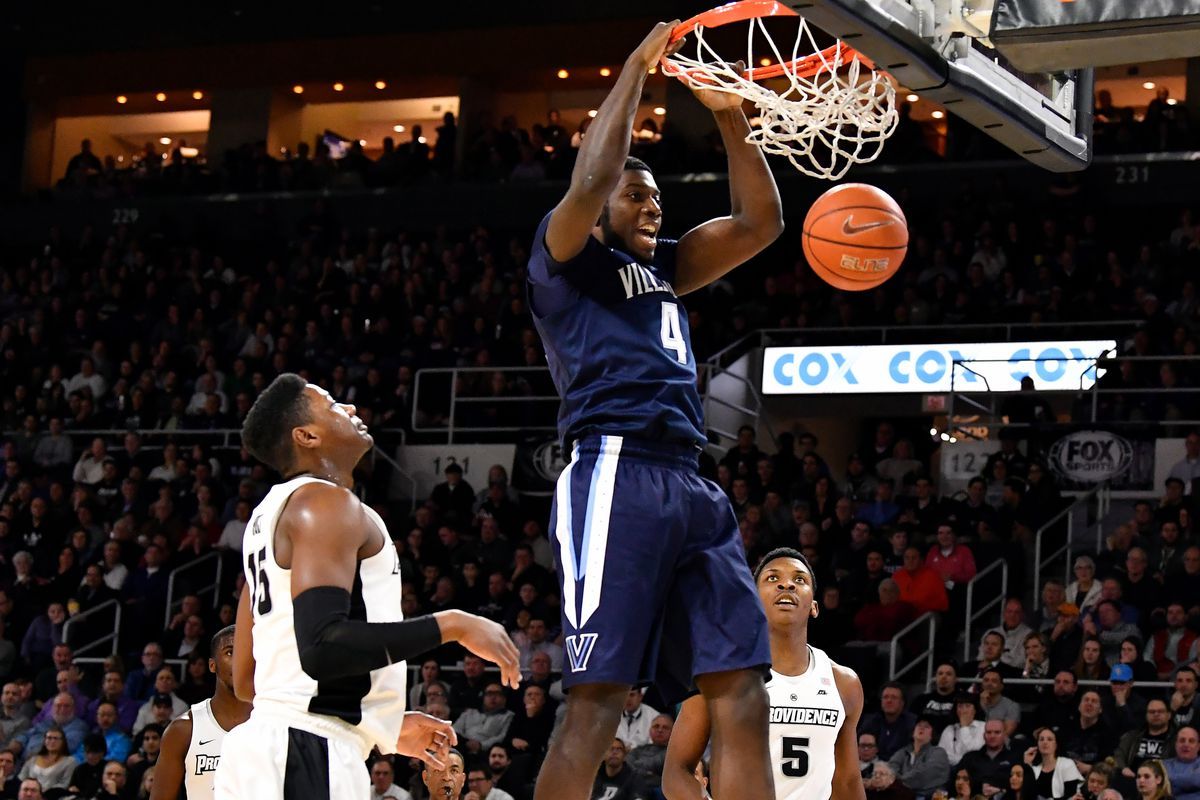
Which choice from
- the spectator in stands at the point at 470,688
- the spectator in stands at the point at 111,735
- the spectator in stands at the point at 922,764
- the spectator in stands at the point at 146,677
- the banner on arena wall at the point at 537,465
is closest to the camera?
the spectator in stands at the point at 922,764

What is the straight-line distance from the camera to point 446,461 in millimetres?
17547

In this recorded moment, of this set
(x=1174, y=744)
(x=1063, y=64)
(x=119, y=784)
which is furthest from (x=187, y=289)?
(x=1063, y=64)

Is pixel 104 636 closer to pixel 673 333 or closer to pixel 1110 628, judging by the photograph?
pixel 1110 628

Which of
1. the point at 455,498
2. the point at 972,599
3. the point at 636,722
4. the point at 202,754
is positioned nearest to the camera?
the point at 202,754

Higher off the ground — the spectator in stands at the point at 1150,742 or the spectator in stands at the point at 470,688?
the spectator in stands at the point at 1150,742

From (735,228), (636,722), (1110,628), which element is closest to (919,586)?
(1110,628)

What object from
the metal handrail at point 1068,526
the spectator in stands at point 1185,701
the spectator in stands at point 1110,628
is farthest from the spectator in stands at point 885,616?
the spectator in stands at point 1185,701

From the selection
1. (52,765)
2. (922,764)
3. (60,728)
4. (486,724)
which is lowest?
(52,765)

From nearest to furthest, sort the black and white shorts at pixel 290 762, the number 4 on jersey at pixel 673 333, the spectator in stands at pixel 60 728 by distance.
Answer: the black and white shorts at pixel 290 762 < the number 4 on jersey at pixel 673 333 < the spectator in stands at pixel 60 728

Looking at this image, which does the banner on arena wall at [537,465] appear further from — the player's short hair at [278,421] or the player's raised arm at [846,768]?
the player's short hair at [278,421]

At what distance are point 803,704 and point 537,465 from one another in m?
10.2

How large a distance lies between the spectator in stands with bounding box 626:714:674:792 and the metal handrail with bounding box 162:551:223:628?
5.58 m

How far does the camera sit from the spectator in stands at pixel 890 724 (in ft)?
38.4

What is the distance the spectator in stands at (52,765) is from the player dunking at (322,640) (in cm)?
996
